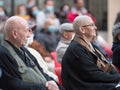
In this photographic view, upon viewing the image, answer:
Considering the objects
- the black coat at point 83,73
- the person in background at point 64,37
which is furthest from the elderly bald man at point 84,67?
Answer: the person in background at point 64,37

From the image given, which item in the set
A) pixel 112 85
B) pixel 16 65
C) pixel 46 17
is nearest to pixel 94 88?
pixel 112 85

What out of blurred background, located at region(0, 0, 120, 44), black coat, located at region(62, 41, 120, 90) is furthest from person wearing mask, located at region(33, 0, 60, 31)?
black coat, located at region(62, 41, 120, 90)

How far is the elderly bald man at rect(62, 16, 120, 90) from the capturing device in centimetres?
562

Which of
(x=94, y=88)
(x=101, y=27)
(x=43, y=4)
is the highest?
(x=94, y=88)

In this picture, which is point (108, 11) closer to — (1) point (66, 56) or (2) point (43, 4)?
(2) point (43, 4)

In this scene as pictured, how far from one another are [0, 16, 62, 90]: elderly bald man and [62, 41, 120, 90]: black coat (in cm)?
28

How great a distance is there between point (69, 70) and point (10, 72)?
3.01ft

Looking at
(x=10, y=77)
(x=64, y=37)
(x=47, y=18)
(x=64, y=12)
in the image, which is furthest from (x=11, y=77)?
(x=64, y=12)

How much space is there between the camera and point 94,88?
5613 millimetres

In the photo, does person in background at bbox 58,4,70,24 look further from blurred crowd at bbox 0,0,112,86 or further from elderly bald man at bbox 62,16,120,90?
elderly bald man at bbox 62,16,120,90

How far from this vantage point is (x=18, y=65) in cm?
521

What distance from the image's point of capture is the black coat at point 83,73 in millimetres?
5621

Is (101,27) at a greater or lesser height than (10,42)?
lesser

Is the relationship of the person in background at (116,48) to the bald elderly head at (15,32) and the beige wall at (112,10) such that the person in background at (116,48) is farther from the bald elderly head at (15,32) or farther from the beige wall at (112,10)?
the beige wall at (112,10)
